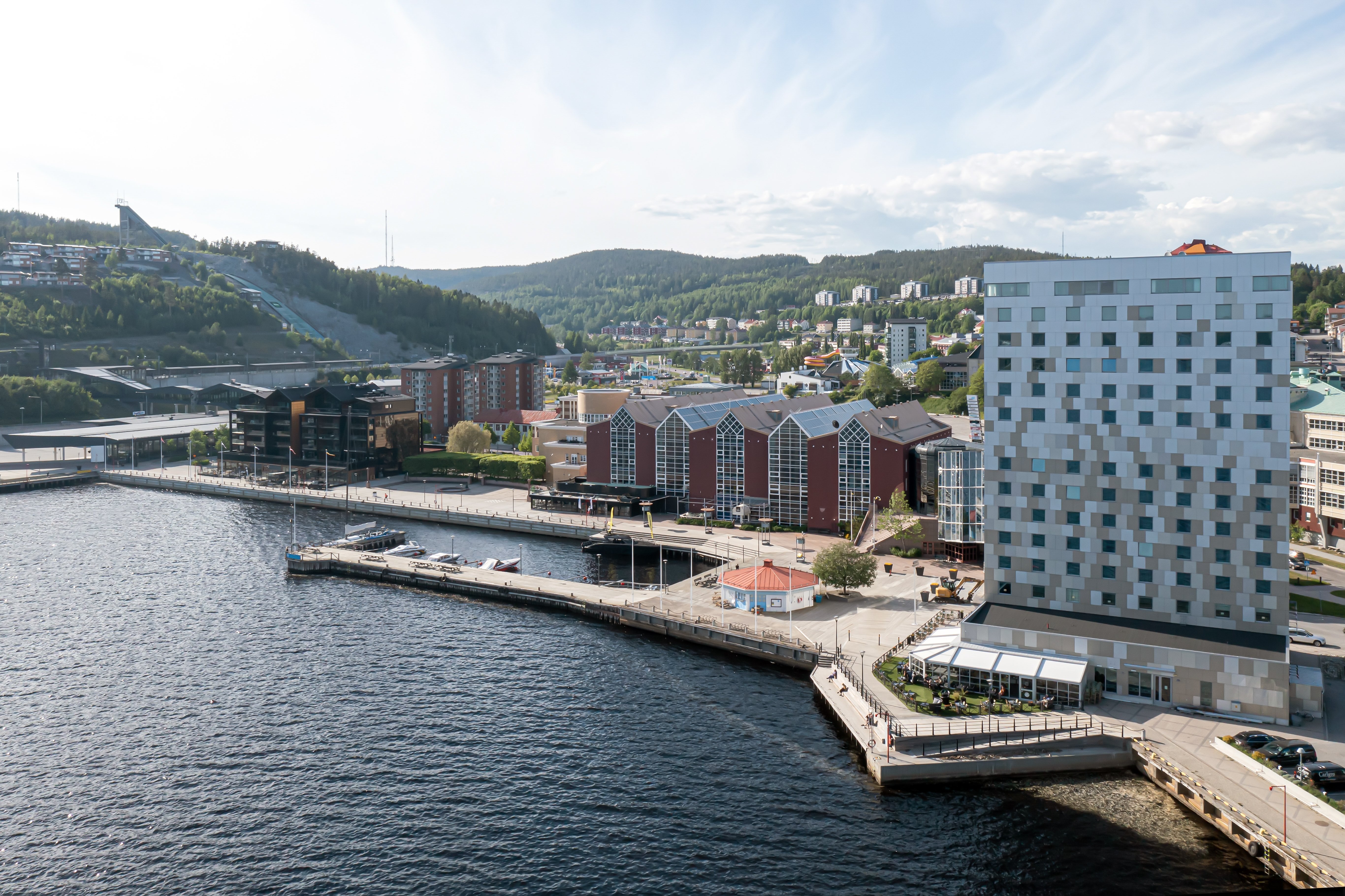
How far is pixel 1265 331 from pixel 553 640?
51908mm

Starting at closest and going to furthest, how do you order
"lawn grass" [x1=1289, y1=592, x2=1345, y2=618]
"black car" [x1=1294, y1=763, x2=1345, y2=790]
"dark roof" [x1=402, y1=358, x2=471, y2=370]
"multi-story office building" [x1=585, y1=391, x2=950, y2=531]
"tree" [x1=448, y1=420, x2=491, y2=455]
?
"black car" [x1=1294, y1=763, x2=1345, y2=790] → "lawn grass" [x1=1289, y1=592, x2=1345, y2=618] → "multi-story office building" [x1=585, y1=391, x2=950, y2=531] → "tree" [x1=448, y1=420, x2=491, y2=455] → "dark roof" [x1=402, y1=358, x2=471, y2=370]

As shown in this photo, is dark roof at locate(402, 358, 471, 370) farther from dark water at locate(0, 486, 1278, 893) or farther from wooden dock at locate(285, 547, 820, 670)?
dark water at locate(0, 486, 1278, 893)

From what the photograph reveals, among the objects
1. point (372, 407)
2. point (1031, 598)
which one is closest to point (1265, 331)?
point (1031, 598)

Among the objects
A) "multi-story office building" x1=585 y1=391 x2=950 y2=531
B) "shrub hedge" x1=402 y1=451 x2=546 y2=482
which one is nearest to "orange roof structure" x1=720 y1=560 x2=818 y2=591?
"multi-story office building" x1=585 y1=391 x2=950 y2=531

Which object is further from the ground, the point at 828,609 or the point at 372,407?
the point at 372,407

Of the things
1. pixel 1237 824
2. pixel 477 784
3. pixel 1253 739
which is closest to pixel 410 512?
pixel 477 784

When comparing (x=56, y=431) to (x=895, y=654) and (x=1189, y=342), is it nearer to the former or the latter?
(x=895, y=654)

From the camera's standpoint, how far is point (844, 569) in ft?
257

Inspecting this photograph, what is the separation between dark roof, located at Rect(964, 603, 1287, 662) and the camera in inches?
2108

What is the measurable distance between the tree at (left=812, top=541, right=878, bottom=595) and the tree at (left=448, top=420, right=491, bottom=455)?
90.2 m

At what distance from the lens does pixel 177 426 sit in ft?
594

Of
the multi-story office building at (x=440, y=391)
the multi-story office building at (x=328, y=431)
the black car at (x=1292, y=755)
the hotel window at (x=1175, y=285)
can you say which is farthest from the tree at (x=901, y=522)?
the multi-story office building at (x=440, y=391)

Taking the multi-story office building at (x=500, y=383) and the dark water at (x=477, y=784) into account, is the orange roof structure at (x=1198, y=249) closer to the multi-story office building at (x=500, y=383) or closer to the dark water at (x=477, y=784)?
the dark water at (x=477, y=784)

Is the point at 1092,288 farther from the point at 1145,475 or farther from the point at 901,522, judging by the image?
the point at 901,522
